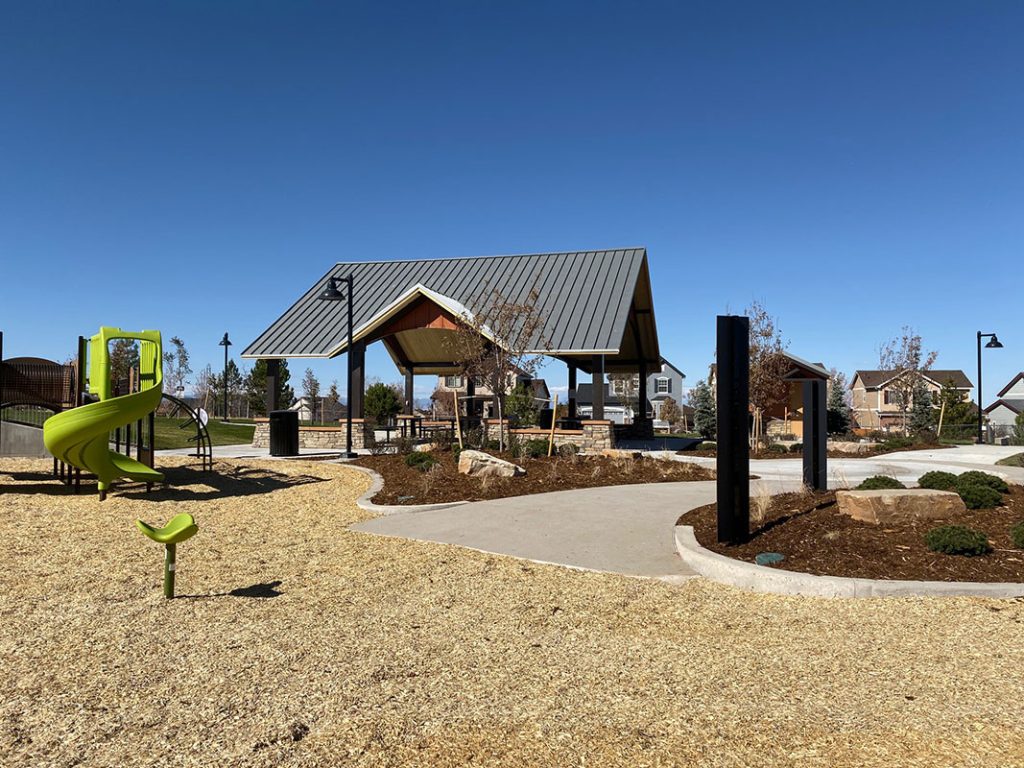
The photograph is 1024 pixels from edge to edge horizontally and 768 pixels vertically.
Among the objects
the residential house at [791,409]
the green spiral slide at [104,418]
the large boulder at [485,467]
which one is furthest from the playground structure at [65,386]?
the residential house at [791,409]

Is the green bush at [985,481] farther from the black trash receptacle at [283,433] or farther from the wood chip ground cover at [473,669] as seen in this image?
the black trash receptacle at [283,433]

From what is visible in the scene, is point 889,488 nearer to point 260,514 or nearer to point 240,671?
point 240,671

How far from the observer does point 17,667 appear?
4129 mm

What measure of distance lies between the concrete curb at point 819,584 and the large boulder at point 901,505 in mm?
1696

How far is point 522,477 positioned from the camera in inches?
505

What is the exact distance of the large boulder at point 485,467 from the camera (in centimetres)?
1277

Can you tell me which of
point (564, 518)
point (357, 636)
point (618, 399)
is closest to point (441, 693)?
point (357, 636)

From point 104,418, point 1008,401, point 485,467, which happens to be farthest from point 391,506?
point 1008,401

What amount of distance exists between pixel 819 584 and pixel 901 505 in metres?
2.27

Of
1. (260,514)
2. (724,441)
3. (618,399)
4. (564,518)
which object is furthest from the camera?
(618,399)

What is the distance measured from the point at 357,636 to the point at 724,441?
4.33 meters

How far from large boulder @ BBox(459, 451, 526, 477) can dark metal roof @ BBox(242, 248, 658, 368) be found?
25.7 feet

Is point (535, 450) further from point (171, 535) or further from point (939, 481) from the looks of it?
point (171, 535)

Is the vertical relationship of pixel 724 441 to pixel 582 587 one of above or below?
above
